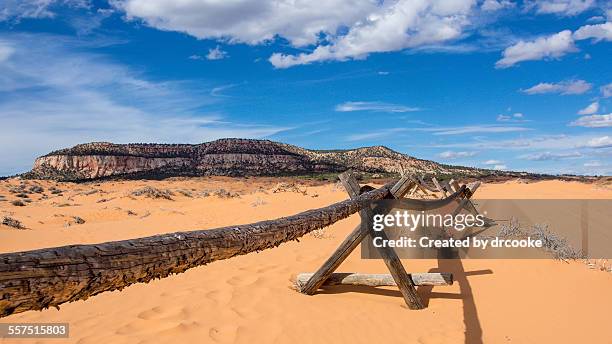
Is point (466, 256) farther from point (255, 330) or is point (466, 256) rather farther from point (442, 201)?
point (255, 330)

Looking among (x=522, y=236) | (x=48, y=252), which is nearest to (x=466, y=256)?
(x=522, y=236)

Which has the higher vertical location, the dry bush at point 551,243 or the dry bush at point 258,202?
the dry bush at point 258,202

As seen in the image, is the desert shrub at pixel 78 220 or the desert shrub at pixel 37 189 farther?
the desert shrub at pixel 37 189

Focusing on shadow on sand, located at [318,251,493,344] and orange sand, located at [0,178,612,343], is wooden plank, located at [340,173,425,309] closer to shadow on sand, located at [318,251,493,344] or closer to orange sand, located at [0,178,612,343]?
orange sand, located at [0,178,612,343]

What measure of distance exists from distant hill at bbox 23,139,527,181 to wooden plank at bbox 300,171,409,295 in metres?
53.5

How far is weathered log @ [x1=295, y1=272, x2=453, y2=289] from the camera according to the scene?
5785 mm

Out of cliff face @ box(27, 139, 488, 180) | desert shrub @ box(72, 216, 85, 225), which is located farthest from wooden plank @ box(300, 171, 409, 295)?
cliff face @ box(27, 139, 488, 180)

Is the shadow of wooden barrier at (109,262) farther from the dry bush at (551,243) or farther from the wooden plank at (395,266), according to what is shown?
the dry bush at (551,243)

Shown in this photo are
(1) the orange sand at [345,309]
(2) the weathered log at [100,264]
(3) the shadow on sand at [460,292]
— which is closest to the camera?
(2) the weathered log at [100,264]

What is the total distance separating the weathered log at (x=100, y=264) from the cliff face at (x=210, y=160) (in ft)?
190

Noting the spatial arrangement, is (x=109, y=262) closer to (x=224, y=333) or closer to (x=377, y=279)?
(x=224, y=333)

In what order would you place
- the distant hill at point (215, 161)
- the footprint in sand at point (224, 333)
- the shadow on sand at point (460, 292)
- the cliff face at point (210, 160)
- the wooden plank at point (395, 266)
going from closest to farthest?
the footprint in sand at point (224, 333)
the shadow on sand at point (460, 292)
the wooden plank at point (395, 266)
the distant hill at point (215, 161)
the cliff face at point (210, 160)

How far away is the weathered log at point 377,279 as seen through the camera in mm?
5785

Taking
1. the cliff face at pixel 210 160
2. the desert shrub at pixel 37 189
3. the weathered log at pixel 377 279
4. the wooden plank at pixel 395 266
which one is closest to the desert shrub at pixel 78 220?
the weathered log at pixel 377 279
